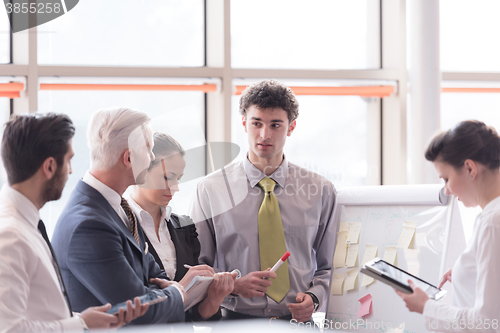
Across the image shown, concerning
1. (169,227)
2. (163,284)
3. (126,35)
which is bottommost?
(163,284)

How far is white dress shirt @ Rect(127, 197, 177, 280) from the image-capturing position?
1654 millimetres

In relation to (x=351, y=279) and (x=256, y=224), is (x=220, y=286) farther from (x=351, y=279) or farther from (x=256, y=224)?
(x=351, y=279)

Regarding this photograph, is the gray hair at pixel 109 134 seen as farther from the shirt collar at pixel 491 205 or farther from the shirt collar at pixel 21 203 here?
the shirt collar at pixel 491 205

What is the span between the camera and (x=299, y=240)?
6.30 ft

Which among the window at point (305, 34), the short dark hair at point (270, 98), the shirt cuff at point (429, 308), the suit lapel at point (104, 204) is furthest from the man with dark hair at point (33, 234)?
the window at point (305, 34)

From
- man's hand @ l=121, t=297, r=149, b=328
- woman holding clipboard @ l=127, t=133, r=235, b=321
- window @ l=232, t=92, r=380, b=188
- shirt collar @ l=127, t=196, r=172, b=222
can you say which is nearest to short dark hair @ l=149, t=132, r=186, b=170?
woman holding clipboard @ l=127, t=133, r=235, b=321

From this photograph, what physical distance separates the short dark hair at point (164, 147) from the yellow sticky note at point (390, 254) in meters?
0.94

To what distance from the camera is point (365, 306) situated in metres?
1.78

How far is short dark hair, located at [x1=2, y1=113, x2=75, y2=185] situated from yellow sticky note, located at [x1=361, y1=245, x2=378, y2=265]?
4.22 feet

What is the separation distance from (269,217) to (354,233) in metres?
0.38

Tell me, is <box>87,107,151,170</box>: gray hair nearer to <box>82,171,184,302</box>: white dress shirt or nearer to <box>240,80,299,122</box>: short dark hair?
<box>82,171,184,302</box>: white dress shirt

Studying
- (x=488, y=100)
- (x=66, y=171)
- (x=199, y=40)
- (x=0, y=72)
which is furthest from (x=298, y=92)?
(x=66, y=171)

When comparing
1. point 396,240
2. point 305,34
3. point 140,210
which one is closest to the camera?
point 140,210

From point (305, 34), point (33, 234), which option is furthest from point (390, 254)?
point (305, 34)
